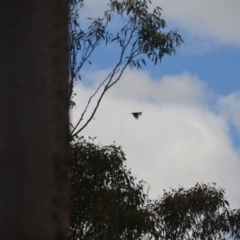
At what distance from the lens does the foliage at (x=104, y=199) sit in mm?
11625

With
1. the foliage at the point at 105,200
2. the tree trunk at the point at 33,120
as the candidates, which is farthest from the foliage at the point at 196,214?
the tree trunk at the point at 33,120

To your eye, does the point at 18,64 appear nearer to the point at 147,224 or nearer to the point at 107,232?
the point at 107,232

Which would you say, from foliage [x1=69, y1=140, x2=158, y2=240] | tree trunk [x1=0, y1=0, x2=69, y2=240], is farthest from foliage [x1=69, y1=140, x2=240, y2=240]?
tree trunk [x1=0, y1=0, x2=69, y2=240]

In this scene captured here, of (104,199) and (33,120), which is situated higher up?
(104,199)

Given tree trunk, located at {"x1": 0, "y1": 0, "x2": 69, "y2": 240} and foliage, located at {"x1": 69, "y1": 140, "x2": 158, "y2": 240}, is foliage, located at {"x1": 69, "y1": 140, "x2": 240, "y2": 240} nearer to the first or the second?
foliage, located at {"x1": 69, "y1": 140, "x2": 158, "y2": 240}

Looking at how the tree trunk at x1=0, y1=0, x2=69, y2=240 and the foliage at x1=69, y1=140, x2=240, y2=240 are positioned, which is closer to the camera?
the tree trunk at x1=0, y1=0, x2=69, y2=240

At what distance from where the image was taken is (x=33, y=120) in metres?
1.57

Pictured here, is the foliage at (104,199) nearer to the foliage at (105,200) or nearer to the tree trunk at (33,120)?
the foliage at (105,200)

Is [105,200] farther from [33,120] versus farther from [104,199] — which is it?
[33,120]

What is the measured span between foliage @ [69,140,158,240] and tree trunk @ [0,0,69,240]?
9.89 meters

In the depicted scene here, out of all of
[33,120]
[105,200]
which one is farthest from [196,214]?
[33,120]

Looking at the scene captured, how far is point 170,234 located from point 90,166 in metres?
2.76

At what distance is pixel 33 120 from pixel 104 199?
10370 millimetres

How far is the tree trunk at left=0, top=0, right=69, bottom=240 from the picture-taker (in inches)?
59.1
